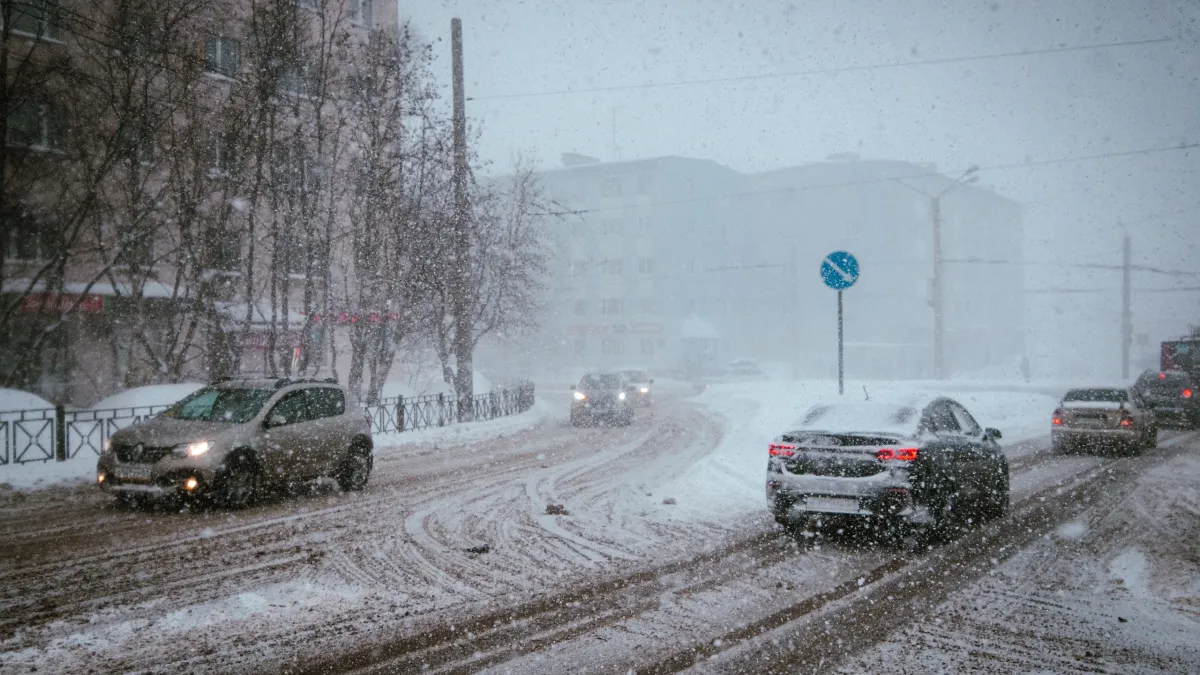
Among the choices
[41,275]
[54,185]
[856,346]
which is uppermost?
[54,185]

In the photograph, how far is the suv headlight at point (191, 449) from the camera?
9805 millimetres

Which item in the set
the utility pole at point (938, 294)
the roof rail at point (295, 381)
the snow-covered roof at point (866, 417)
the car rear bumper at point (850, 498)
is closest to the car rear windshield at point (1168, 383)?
the utility pole at point (938, 294)

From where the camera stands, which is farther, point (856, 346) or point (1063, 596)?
point (856, 346)

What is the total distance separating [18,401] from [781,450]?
15.6 meters

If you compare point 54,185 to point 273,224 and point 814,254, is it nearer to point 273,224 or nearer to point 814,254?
point 273,224

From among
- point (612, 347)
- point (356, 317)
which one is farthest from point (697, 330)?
point (356, 317)

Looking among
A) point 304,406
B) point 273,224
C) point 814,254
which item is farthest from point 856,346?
point 304,406

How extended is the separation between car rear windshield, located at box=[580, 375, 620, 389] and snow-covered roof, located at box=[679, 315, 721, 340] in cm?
4168

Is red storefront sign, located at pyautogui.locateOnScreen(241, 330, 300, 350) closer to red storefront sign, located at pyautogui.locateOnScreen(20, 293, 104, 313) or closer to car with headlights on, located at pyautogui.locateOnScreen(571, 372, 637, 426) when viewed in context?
red storefront sign, located at pyautogui.locateOnScreen(20, 293, 104, 313)

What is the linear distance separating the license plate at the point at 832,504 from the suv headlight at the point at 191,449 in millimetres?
7142

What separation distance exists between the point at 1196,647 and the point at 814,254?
76935mm

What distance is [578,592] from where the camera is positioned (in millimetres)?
6383

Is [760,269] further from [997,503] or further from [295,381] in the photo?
[997,503]

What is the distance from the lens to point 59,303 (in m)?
21.2
